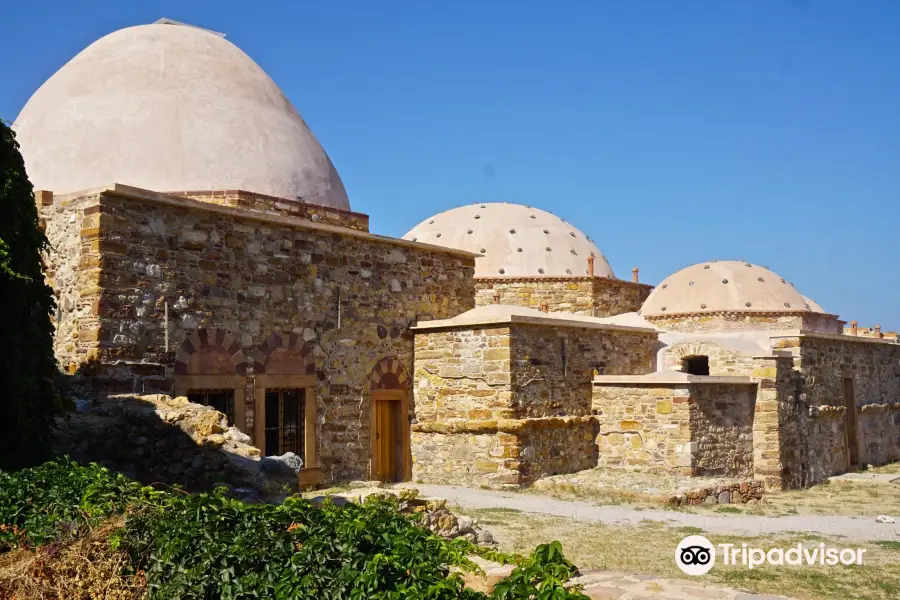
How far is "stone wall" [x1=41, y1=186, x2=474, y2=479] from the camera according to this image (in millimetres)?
10164

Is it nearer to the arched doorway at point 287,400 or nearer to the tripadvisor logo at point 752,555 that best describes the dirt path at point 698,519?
the tripadvisor logo at point 752,555

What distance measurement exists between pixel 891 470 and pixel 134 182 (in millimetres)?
18419

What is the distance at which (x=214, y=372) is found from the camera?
11164 millimetres

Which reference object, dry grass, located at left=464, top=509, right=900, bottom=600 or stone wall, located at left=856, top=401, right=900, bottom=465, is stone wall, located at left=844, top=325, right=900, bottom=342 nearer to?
stone wall, located at left=856, top=401, right=900, bottom=465

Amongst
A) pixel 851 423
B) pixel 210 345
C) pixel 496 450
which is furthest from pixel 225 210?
pixel 851 423

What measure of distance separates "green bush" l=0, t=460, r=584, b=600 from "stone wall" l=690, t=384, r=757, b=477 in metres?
10.4

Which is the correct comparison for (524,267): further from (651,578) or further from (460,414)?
(651,578)

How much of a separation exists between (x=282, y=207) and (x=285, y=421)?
3246mm

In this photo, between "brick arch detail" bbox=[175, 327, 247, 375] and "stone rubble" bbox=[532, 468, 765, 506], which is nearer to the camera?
"brick arch detail" bbox=[175, 327, 247, 375]

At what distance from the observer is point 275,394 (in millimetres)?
12047

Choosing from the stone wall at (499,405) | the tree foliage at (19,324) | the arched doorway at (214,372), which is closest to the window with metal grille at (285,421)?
the arched doorway at (214,372)

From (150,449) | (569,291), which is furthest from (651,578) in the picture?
(569,291)

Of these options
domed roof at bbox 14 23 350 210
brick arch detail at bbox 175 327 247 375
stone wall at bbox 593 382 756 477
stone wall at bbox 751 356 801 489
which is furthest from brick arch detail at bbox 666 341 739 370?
brick arch detail at bbox 175 327 247 375

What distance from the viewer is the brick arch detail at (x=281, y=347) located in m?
11.7
